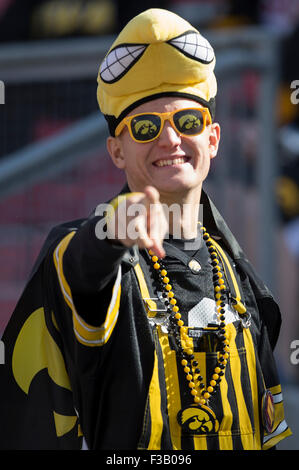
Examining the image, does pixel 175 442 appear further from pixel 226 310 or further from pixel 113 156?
pixel 113 156

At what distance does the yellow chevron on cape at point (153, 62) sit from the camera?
2650mm

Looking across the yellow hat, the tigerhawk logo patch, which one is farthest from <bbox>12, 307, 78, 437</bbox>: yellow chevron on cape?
the yellow hat

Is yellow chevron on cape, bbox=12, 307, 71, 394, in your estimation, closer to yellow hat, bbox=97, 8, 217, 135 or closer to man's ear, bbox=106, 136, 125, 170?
man's ear, bbox=106, 136, 125, 170

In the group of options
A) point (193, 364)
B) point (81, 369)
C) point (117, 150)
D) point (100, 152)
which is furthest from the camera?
point (100, 152)

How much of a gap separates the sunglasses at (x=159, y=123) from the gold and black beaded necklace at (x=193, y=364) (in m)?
0.36

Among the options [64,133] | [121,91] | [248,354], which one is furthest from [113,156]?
[64,133]

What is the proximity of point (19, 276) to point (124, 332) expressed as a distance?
257cm

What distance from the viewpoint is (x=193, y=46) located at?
8.84 ft

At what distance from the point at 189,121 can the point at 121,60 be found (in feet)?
0.87

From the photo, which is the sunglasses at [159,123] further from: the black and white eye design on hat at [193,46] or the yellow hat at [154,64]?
the black and white eye design on hat at [193,46]

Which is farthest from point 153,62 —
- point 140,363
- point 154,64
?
point 140,363

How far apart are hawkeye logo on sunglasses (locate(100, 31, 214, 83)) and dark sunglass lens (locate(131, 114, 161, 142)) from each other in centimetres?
14

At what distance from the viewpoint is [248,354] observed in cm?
277

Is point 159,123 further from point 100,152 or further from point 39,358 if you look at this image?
point 100,152
